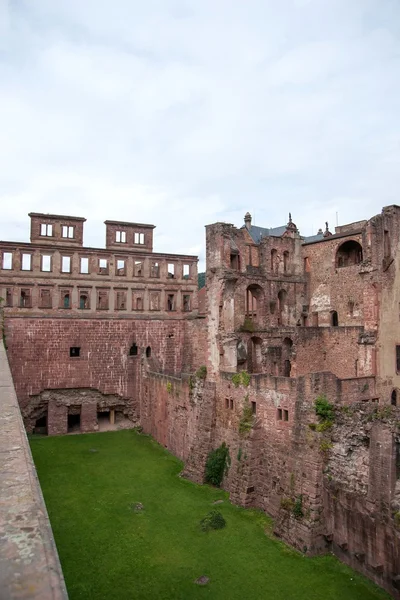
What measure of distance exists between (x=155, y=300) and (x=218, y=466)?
1397cm

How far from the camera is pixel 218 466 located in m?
18.2

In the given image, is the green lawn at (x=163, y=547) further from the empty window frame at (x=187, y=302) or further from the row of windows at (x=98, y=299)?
the empty window frame at (x=187, y=302)

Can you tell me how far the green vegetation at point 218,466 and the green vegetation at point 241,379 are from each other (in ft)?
8.27

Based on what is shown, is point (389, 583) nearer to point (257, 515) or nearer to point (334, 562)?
point (334, 562)

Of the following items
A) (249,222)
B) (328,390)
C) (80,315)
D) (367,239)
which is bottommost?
(328,390)

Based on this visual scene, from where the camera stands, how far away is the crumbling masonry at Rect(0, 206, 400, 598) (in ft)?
43.6

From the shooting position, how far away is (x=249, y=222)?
41.0 m

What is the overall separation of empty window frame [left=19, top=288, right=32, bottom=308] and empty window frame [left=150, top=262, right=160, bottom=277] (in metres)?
7.33

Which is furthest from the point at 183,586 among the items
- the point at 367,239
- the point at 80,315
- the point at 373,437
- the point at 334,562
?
the point at 80,315

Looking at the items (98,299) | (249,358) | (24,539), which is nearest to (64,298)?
(98,299)

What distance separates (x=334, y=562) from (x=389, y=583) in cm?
183

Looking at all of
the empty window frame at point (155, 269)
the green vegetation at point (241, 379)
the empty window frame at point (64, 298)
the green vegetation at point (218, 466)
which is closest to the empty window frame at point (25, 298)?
the empty window frame at point (64, 298)

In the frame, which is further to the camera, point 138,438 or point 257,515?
point 138,438

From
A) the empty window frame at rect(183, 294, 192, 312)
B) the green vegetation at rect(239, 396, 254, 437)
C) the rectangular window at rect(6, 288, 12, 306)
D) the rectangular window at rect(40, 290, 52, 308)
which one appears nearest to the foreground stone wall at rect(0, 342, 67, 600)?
the green vegetation at rect(239, 396, 254, 437)
